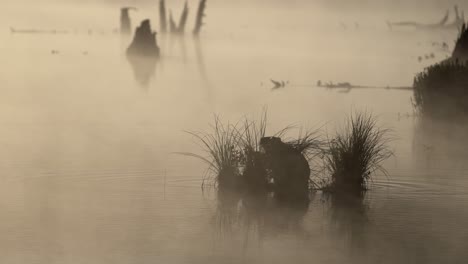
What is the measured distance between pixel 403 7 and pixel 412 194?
9299cm

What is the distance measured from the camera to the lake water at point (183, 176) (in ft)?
30.0

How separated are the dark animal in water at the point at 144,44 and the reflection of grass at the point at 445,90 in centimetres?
2024

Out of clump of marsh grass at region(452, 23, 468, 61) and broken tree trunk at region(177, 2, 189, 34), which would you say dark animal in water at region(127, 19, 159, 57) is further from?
clump of marsh grass at region(452, 23, 468, 61)

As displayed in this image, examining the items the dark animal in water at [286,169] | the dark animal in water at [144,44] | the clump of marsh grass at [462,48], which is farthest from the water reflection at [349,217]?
the dark animal in water at [144,44]

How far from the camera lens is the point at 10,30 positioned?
5778cm

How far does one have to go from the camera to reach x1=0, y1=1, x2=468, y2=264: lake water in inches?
360

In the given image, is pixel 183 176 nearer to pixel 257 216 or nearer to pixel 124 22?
pixel 257 216

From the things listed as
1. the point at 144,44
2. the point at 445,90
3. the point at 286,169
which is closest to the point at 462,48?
the point at 445,90

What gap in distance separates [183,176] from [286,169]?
1372 millimetres

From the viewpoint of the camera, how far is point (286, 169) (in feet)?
37.3

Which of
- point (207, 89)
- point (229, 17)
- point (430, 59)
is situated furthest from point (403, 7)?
point (207, 89)

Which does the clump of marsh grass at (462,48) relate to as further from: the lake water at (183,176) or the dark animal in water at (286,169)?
the dark animal in water at (286,169)

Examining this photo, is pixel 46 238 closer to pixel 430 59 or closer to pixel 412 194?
pixel 412 194

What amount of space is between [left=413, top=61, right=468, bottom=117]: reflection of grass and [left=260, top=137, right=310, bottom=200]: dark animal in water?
7.46 metres
